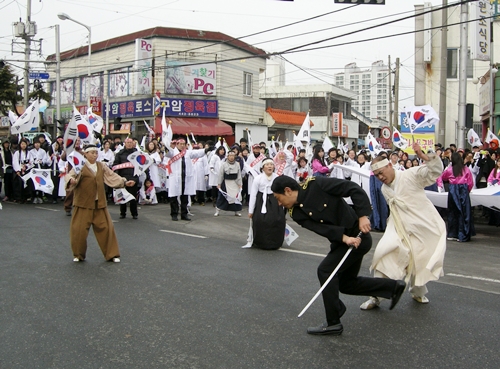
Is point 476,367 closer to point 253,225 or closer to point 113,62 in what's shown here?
point 253,225

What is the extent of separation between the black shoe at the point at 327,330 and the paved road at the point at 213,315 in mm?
59

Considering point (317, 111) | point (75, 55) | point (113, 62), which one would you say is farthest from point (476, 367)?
point (317, 111)

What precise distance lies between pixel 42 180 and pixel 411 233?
13.1 meters

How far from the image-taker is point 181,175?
12930 mm

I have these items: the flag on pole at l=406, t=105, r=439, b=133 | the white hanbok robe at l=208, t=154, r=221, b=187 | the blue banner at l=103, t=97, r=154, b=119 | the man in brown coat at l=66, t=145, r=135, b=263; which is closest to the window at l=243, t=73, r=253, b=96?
the blue banner at l=103, t=97, r=154, b=119

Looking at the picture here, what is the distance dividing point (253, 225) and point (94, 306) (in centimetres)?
419

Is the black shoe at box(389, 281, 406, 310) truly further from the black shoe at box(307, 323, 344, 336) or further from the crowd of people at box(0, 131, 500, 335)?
the black shoe at box(307, 323, 344, 336)

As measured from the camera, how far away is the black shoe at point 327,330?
5.01 meters

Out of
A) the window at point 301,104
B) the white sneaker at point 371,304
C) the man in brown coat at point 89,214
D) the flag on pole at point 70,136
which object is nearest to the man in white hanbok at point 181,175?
the flag on pole at point 70,136

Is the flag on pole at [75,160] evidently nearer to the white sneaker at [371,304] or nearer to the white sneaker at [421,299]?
the white sneaker at [371,304]

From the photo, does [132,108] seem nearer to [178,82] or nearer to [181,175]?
[178,82]

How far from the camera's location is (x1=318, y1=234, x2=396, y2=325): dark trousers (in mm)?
5062

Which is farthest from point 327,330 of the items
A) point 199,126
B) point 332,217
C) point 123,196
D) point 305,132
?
point 199,126

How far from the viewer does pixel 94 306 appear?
593cm
